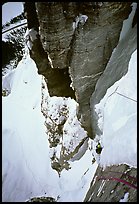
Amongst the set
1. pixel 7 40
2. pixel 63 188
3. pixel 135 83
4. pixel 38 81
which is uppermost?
pixel 7 40

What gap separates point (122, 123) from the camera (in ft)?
20.7

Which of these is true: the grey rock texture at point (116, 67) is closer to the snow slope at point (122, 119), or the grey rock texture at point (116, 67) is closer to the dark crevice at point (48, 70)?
the snow slope at point (122, 119)

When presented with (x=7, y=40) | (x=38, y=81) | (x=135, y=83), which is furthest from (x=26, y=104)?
(x=135, y=83)

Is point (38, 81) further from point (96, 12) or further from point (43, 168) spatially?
point (96, 12)

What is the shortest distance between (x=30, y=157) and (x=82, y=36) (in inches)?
281

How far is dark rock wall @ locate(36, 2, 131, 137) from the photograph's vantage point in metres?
6.10

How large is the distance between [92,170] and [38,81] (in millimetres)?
7090

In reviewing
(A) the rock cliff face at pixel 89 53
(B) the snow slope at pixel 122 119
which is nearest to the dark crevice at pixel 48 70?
(A) the rock cliff face at pixel 89 53

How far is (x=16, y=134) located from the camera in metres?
12.7

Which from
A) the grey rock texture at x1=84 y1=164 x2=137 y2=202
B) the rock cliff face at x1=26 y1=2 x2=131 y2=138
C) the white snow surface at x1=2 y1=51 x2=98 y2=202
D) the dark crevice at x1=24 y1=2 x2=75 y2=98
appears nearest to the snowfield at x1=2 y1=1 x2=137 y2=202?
the white snow surface at x1=2 y1=51 x2=98 y2=202

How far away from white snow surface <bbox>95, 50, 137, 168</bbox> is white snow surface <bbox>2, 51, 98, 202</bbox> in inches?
93.1

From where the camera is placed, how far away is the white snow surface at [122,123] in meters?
5.81

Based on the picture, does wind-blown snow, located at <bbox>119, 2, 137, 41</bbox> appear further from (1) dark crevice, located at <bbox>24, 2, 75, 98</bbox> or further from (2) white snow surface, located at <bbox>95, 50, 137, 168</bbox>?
(1) dark crevice, located at <bbox>24, 2, 75, 98</bbox>

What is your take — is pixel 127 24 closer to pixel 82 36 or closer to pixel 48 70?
pixel 82 36
